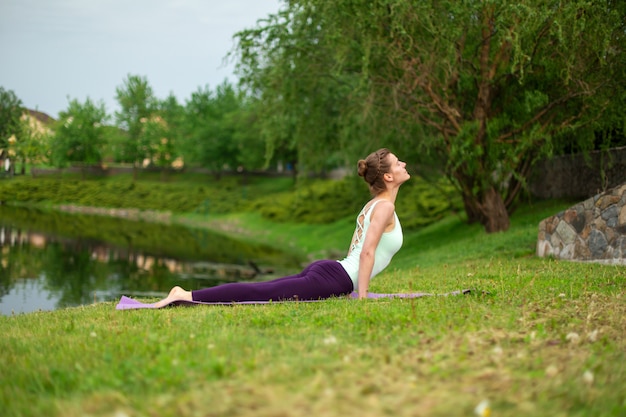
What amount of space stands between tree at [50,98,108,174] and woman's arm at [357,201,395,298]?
67.1m

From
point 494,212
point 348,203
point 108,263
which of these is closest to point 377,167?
point 494,212

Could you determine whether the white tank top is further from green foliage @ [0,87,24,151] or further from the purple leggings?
green foliage @ [0,87,24,151]

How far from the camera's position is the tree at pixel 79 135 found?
70250mm

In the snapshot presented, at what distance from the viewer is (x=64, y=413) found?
3605 millimetres

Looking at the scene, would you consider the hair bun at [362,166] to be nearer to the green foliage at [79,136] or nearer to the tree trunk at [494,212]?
the tree trunk at [494,212]

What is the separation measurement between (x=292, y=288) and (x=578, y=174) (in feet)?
48.3

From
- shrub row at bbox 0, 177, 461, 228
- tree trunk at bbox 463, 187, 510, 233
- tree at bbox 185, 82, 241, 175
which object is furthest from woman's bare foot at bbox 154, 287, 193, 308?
tree at bbox 185, 82, 241, 175

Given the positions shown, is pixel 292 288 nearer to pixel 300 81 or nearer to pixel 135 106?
pixel 300 81

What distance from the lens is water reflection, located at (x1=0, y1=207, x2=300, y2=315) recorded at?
653 inches

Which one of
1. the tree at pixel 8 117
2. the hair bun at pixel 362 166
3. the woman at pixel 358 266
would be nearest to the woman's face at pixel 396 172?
the woman at pixel 358 266

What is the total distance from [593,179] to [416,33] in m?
6.64

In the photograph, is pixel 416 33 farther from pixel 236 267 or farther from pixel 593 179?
pixel 236 267

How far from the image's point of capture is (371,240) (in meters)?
7.34

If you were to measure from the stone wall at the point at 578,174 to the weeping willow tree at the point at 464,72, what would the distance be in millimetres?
891
